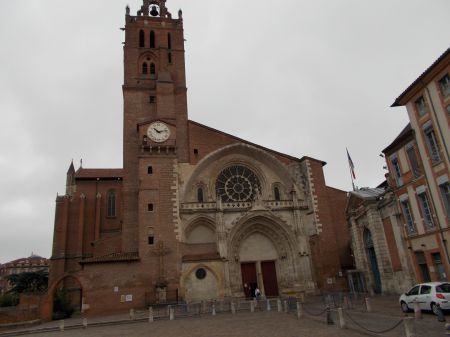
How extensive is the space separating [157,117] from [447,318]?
86.6 feet

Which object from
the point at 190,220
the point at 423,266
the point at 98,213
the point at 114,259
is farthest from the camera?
the point at 98,213

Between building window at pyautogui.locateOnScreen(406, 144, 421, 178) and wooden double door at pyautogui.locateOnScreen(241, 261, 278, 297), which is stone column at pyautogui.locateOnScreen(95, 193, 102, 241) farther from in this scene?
building window at pyautogui.locateOnScreen(406, 144, 421, 178)

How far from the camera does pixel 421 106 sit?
1962 cm

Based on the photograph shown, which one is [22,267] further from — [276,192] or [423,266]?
[423,266]

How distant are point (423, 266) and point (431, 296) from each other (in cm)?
720

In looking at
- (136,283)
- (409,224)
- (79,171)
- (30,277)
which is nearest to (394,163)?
(409,224)

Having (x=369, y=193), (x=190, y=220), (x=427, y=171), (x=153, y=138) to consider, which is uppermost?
(x=153, y=138)

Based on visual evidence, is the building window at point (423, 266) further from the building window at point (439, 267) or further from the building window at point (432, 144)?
the building window at point (432, 144)

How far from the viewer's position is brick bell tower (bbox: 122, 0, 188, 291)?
87.5 feet

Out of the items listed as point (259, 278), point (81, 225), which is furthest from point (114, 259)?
point (81, 225)

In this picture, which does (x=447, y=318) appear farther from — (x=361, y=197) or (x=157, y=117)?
(x=157, y=117)

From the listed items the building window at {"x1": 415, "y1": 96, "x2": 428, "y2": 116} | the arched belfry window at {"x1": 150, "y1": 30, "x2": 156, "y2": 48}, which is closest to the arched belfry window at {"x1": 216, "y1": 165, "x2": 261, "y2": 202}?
the building window at {"x1": 415, "y1": 96, "x2": 428, "y2": 116}

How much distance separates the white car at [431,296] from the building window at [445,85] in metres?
9.36

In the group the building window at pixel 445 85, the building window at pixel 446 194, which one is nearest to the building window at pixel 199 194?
the building window at pixel 446 194
